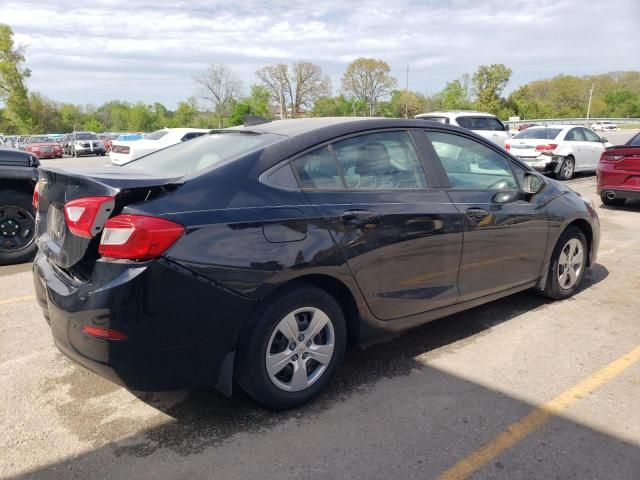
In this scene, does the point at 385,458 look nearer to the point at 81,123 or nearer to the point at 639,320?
the point at 639,320

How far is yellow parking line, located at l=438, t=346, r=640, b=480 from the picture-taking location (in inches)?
97.6

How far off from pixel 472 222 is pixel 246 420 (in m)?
2.00

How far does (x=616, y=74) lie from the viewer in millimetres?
110875

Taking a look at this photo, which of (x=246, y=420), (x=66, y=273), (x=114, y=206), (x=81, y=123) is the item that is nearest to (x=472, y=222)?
(x=246, y=420)

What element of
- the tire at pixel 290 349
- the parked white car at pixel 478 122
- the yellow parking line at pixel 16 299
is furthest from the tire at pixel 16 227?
the parked white car at pixel 478 122

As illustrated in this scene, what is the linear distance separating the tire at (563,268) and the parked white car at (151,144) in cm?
1161

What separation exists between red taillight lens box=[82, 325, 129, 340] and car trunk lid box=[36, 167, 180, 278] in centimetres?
30

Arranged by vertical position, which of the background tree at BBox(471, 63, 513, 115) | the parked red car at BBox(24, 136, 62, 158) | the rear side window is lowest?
the parked red car at BBox(24, 136, 62, 158)

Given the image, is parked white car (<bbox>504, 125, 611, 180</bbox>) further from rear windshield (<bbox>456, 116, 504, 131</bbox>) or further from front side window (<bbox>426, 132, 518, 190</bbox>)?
front side window (<bbox>426, 132, 518, 190</bbox>)

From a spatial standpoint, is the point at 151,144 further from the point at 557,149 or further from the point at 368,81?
A: the point at 368,81

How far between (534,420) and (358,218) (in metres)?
1.47

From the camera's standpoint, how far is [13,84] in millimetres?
49625

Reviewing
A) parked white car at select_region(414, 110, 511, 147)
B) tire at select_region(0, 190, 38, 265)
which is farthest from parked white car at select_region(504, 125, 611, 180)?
tire at select_region(0, 190, 38, 265)

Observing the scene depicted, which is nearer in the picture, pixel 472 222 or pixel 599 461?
pixel 599 461
